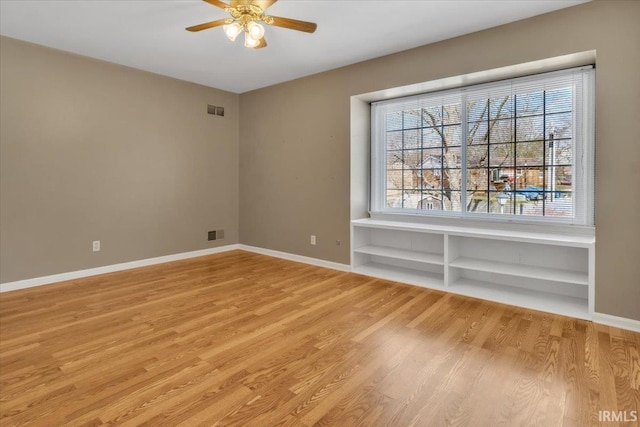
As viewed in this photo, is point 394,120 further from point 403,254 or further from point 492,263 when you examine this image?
point 492,263

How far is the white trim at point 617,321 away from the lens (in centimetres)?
272

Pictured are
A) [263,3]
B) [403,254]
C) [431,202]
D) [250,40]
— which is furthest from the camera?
[431,202]

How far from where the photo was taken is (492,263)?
12.1ft

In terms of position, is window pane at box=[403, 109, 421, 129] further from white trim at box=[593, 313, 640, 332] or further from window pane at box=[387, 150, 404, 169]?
white trim at box=[593, 313, 640, 332]

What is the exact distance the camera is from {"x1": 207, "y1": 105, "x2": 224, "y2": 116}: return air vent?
17.9 feet

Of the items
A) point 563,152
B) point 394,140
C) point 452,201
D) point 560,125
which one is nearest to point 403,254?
point 452,201

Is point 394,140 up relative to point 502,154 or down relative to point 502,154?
up

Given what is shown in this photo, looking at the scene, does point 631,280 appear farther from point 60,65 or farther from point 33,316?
point 60,65

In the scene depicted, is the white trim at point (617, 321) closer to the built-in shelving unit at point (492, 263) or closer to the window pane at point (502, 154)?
the built-in shelving unit at point (492, 263)

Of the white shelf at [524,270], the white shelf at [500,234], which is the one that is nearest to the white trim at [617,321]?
the white shelf at [524,270]

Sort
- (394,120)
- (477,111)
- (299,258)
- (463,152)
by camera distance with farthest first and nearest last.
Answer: (299,258) → (394,120) → (463,152) → (477,111)

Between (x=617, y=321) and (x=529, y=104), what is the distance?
83.9 inches

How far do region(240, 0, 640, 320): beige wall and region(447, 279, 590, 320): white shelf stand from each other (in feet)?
0.80

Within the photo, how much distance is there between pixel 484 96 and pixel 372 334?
9.37 feet
